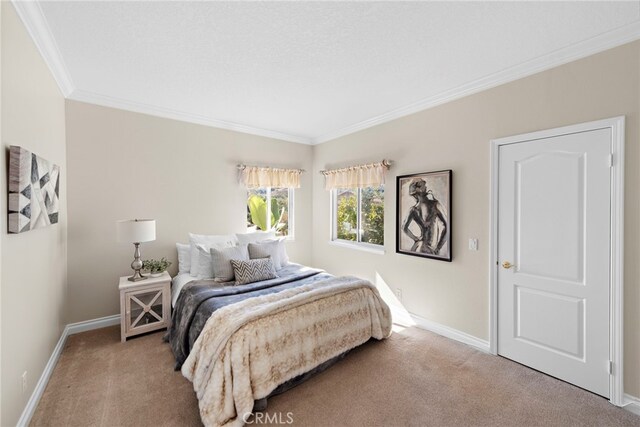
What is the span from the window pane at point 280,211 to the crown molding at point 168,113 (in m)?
0.88

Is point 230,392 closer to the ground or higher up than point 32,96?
closer to the ground

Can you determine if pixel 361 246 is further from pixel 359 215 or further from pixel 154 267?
pixel 154 267

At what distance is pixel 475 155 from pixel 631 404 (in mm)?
2171

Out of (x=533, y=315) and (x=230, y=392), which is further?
(x=533, y=315)

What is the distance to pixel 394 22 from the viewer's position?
187 cm

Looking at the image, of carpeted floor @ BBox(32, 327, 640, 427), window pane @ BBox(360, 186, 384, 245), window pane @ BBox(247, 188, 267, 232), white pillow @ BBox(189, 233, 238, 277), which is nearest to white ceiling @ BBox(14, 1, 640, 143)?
window pane @ BBox(360, 186, 384, 245)

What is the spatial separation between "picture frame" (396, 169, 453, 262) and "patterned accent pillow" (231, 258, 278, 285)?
1.62 metres

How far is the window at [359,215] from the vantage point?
155 inches

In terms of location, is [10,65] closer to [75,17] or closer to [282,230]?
[75,17]

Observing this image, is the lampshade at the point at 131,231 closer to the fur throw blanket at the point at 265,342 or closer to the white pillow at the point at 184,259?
the white pillow at the point at 184,259

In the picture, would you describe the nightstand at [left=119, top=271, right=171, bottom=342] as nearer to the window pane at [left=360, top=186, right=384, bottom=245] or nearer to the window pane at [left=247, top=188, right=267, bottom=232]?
the window pane at [left=247, top=188, right=267, bottom=232]

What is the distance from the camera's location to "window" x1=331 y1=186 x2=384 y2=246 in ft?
12.9

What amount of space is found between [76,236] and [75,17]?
220 cm

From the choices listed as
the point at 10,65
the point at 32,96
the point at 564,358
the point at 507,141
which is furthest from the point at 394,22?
the point at 564,358
